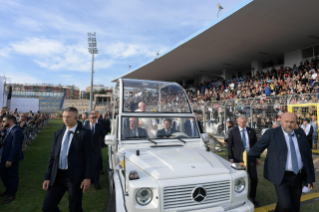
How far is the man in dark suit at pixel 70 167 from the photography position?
3.01m

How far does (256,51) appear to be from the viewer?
60.1 ft

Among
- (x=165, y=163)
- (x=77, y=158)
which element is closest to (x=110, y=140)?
(x=77, y=158)

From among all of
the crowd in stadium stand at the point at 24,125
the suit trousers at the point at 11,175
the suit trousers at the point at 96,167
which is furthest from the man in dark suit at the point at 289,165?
the crowd in stadium stand at the point at 24,125

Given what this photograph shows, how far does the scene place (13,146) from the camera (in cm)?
454

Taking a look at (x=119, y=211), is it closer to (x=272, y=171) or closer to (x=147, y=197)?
(x=147, y=197)

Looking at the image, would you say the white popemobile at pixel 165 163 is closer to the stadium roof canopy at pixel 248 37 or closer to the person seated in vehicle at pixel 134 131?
the person seated in vehicle at pixel 134 131

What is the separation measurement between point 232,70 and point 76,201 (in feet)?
83.3

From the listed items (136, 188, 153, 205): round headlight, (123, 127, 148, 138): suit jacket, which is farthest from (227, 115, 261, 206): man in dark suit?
(136, 188, 153, 205): round headlight

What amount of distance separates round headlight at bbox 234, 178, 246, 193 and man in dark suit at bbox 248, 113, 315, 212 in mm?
586

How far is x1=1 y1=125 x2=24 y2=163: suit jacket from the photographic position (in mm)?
4539

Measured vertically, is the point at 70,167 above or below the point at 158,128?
below

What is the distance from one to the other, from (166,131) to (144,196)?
74.4 inches

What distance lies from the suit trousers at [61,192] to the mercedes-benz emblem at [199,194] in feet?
5.40

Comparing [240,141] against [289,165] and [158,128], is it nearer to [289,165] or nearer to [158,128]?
[289,165]
